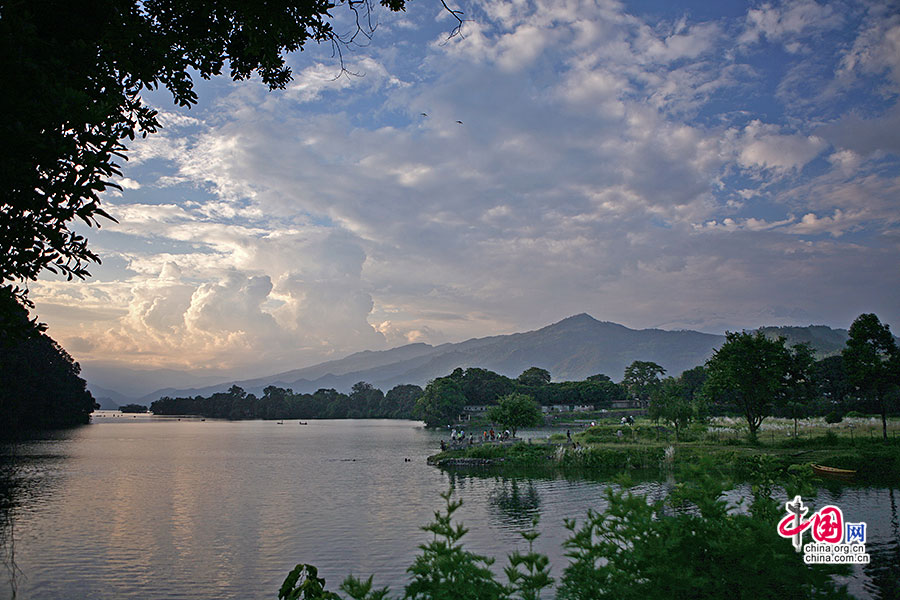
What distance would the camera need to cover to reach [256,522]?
2666cm

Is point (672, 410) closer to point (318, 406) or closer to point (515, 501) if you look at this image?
point (515, 501)

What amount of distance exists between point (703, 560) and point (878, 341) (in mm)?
47366

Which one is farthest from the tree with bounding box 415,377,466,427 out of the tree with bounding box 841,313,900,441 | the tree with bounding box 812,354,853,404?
the tree with bounding box 841,313,900,441

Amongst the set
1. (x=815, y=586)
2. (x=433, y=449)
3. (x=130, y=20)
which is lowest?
(x=433, y=449)

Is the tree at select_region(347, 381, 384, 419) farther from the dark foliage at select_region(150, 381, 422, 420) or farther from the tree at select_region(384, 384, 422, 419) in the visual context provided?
the tree at select_region(384, 384, 422, 419)

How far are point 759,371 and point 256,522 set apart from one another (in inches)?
1617

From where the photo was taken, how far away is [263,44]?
880cm

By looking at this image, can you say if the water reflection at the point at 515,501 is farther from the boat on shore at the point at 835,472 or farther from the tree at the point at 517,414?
the boat on shore at the point at 835,472

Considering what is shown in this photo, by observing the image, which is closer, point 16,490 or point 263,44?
point 263,44

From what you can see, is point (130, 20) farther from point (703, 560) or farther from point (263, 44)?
point (703, 560)

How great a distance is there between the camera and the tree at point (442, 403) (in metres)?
118

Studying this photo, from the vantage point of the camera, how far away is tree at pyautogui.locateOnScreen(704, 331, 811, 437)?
45.6 metres

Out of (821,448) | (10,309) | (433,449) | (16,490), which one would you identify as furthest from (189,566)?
(433,449)

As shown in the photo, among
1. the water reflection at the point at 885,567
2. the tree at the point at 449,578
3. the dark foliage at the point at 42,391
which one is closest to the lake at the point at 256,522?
the water reflection at the point at 885,567
